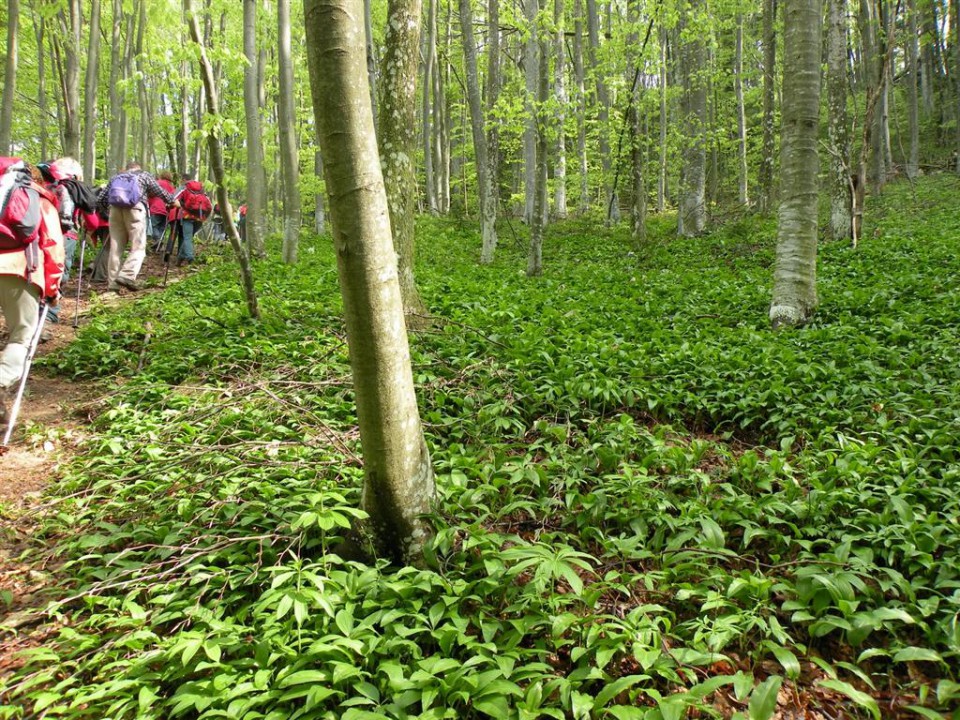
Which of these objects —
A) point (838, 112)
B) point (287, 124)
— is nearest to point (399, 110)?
point (287, 124)

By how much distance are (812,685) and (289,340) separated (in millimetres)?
5495

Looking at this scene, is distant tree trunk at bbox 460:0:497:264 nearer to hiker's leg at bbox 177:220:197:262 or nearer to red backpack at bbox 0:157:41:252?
hiker's leg at bbox 177:220:197:262

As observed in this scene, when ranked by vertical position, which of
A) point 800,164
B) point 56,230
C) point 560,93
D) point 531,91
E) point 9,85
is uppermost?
point 560,93

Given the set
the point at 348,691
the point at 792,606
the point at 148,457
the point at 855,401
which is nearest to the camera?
the point at 348,691

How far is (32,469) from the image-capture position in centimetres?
428

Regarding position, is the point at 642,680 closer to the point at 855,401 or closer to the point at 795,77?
the point at 855,401

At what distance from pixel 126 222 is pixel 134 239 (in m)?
0.29

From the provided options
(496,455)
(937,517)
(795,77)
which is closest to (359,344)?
(496,455)

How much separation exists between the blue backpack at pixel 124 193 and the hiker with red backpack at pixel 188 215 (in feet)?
8.28

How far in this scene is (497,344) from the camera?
5918mm

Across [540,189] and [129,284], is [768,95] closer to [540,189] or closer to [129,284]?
[540,189]

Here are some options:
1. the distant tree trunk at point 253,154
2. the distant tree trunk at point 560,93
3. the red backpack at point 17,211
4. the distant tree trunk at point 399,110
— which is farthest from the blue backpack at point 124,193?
the distant tree trunk at point 560,93

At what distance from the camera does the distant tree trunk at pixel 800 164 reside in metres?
6.54

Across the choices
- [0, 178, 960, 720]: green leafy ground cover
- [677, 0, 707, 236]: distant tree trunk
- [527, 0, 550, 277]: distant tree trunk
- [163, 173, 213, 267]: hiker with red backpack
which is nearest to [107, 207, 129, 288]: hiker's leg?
[163, 173, 213, 267]: hiker with red backpack
